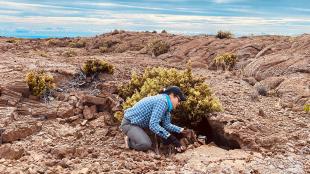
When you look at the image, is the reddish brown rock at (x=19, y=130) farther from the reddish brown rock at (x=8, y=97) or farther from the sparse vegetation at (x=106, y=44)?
the sparse vegetation at (x=106, y=44)

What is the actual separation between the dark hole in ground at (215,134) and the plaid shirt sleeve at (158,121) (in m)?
1.58

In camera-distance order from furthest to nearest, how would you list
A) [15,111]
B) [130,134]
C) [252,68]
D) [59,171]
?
[252,68] < [15,111] < [130,134] < [59,171]

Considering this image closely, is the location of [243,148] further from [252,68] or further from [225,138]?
[252,68]

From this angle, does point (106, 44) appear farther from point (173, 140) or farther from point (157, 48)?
point (173, 140)

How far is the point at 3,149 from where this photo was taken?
8.94m

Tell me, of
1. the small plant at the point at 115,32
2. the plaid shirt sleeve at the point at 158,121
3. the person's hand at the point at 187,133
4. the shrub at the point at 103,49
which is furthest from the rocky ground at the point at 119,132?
the small plant at the point at 115,32

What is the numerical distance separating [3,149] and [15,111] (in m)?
3.04

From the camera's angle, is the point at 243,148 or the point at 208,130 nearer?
the point at 243,148

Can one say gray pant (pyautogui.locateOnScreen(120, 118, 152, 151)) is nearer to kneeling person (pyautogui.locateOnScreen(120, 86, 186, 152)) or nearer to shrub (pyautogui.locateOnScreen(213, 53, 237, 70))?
kneeling person (pyautogui.locateOnScreen(120, 86, 186, 152))

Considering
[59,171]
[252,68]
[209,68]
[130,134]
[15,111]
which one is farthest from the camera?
[209,68]

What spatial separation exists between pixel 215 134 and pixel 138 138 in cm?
214

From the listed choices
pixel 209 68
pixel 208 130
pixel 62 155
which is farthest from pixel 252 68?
pixel 62 155

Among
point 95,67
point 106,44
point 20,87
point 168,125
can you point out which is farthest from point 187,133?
point 106,44

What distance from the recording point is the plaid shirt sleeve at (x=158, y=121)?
9.19 meters
